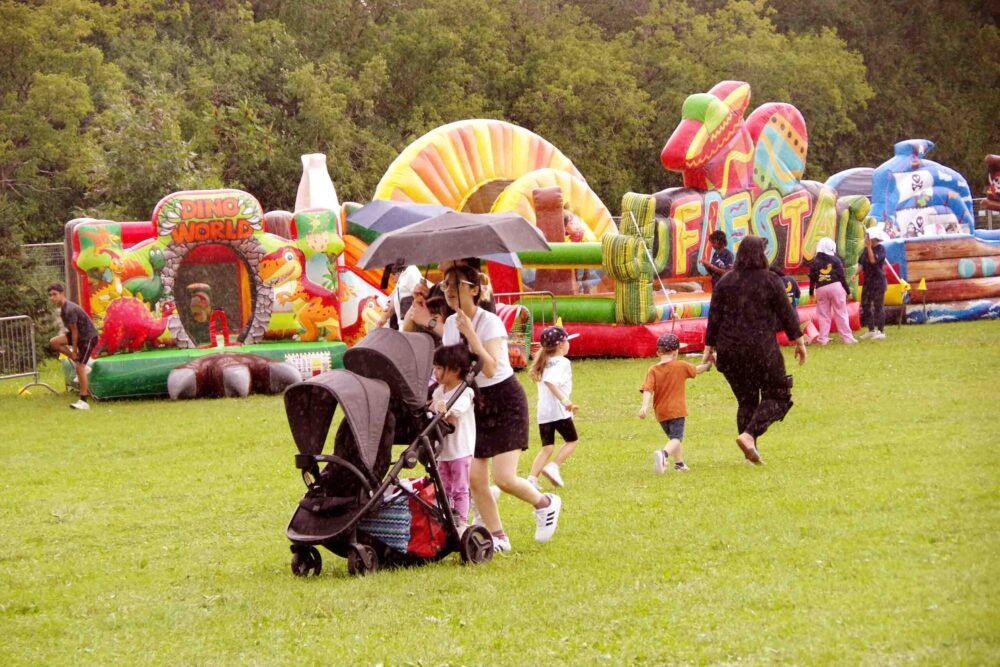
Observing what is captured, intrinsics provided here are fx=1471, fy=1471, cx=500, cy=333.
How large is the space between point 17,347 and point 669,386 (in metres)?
13.5

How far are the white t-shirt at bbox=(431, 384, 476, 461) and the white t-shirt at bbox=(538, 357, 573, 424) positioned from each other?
2.22 meters

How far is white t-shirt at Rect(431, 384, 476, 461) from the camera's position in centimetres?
777

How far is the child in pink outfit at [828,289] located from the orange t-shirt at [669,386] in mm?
9485

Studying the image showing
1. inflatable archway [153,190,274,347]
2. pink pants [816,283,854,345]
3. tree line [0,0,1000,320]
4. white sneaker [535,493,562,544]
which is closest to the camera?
white sneaker [535,493,562,544]

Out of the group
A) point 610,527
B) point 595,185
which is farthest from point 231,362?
point 595,185

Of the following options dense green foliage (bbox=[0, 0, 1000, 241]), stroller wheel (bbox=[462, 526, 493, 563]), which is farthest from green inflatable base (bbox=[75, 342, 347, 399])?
stroller wheel (bbox=[462, 526, 493, 563])

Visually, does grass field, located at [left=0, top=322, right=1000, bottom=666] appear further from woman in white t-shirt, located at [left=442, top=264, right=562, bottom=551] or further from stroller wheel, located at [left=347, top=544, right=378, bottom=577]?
woman in white t-shirt, located at [left=442, top=264, right=562, bottom=551]

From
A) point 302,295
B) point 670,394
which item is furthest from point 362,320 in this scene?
point 670,394

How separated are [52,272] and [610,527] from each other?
18642 mm

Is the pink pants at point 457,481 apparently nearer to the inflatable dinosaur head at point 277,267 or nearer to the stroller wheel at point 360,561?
the stroller wheel at point 360,561

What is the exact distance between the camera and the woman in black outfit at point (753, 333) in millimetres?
10250

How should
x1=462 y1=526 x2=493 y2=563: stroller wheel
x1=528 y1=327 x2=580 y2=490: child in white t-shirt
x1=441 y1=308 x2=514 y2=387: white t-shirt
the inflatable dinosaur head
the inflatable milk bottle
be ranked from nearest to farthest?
x1=462 y1=526 x2=493 y2=563: stroller wheel → x1=441 y1=308 x2=514 y2=387: white t-shirt → x1=528 y1=327 x2=580 y2=490: child in white t-shirt → the inflatable dinosaur head → the inflatable milk bottle

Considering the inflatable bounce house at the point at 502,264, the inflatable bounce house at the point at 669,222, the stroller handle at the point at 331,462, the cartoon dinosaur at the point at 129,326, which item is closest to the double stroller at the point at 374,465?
the stroller handle at the point at 331,462

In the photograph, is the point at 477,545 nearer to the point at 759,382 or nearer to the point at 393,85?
the point at 759,382
